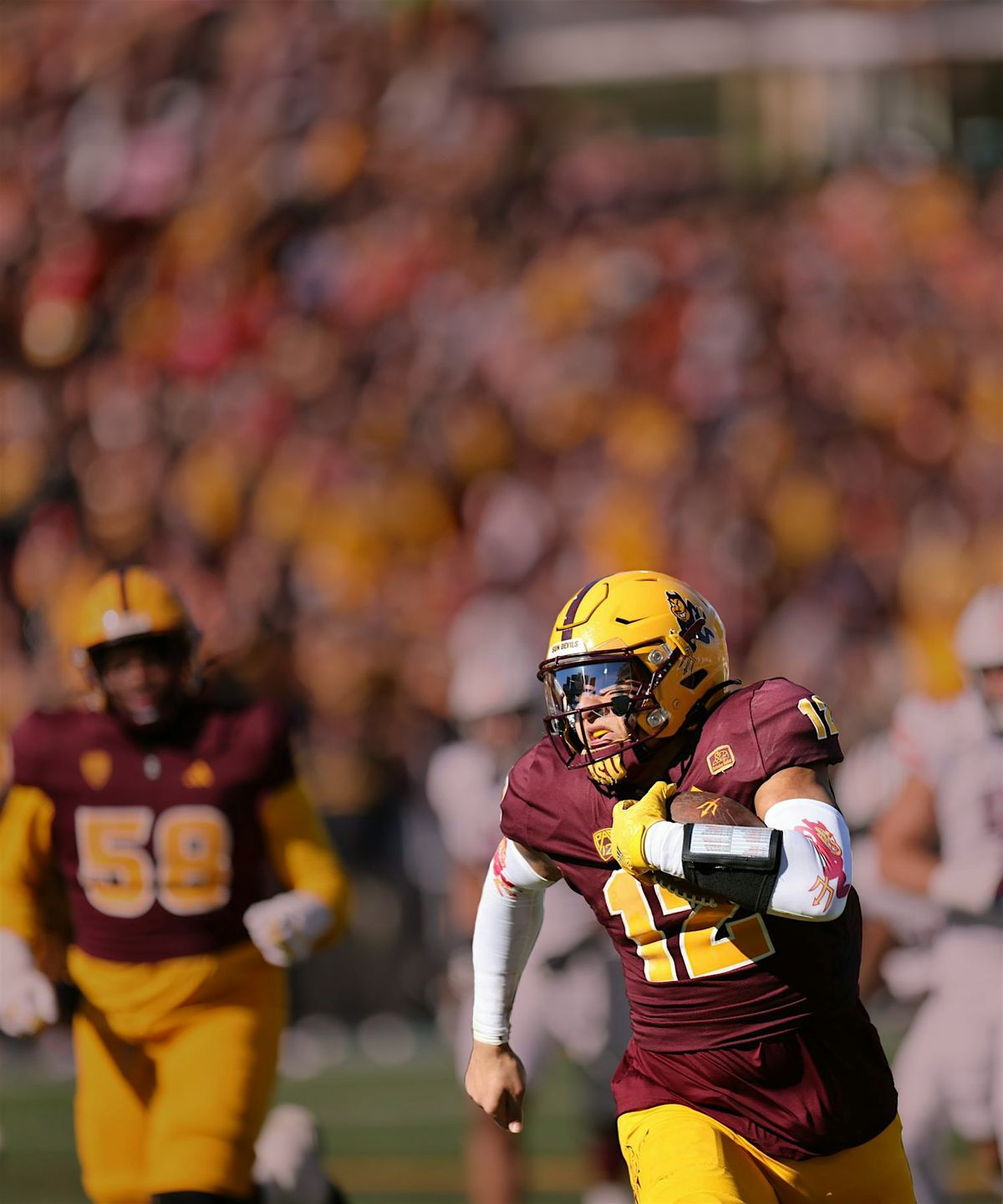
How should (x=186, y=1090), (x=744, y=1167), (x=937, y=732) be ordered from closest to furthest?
(x=744, y=1167), (x=186, y=1090), (x=937, y=732)

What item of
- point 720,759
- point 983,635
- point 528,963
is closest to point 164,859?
point 528,963

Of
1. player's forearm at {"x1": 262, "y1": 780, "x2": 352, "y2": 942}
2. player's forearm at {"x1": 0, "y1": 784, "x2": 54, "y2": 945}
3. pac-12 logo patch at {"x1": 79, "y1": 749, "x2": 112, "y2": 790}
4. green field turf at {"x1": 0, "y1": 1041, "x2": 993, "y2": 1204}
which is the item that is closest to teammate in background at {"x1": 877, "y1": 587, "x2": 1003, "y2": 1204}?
green field turf at {"x1": 0, "y1": 1041, "x2": 993, "y2": 1204}

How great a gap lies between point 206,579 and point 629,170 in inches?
238

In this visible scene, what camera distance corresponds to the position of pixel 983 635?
18.5 ft

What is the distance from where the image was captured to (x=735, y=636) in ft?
34.8

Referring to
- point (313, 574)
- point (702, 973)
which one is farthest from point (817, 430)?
point (702, 973)

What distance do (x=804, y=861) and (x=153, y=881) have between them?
92.0 inches

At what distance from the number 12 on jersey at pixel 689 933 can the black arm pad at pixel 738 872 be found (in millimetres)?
309

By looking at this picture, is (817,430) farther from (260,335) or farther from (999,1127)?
(999,1127)

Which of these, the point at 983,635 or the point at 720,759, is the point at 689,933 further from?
the point at 983,635

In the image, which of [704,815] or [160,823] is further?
[160,823]

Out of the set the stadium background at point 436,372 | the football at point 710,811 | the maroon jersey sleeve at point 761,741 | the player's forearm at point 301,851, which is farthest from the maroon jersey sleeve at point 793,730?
the stadium background at point 436,372

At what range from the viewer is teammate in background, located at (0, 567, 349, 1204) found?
4898 millimetres

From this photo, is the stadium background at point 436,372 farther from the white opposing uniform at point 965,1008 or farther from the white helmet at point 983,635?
the white helmet at point 983,635
